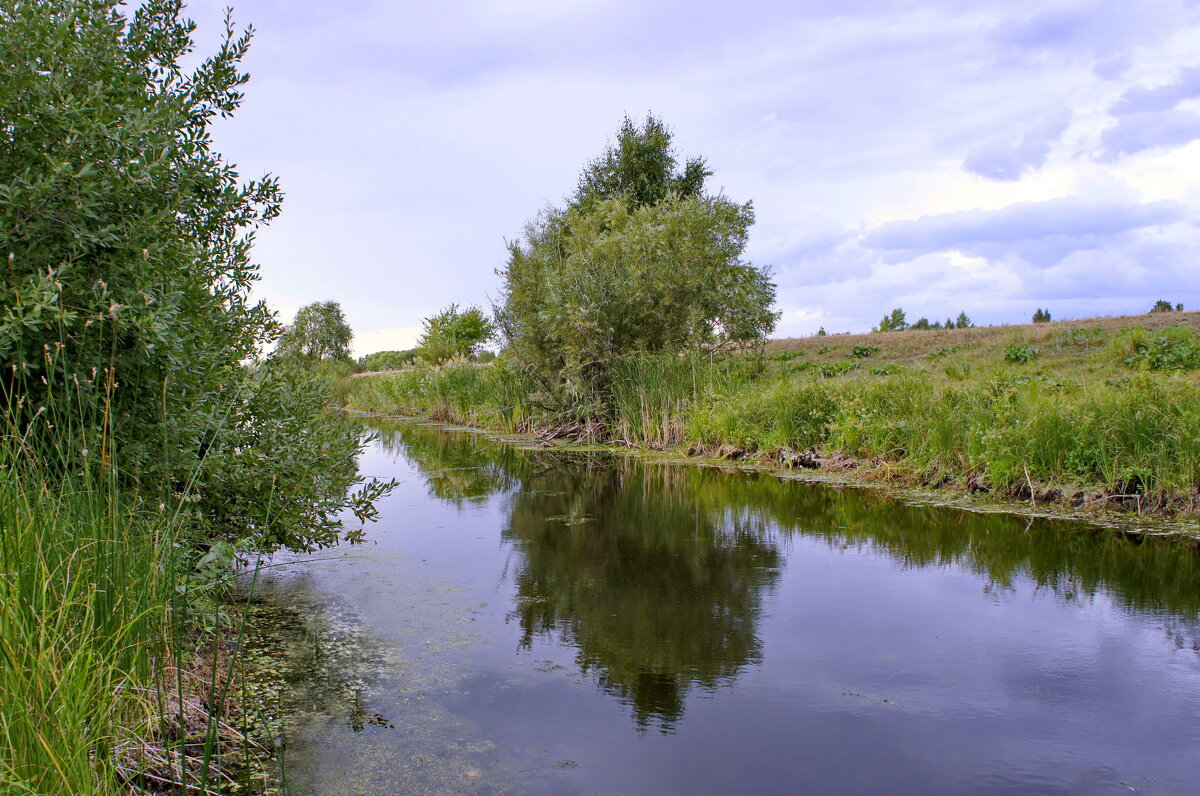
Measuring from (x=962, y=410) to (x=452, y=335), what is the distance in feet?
94.8

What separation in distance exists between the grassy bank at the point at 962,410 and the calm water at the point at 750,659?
92cm

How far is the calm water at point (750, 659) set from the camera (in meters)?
3.06

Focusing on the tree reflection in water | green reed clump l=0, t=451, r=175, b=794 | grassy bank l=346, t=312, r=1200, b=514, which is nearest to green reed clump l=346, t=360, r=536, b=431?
grassy bank l=346, t=312, r=1200, b=514

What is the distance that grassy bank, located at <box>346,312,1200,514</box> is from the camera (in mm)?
7309

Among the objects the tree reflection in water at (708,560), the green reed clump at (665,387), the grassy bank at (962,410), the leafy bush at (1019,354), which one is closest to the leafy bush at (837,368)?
the grassy bank at (962,410)

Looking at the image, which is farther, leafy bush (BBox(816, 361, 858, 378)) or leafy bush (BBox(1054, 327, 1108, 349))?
leafy bush (BBox(816, 361, 858, 378))

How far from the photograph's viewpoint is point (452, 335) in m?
35.5

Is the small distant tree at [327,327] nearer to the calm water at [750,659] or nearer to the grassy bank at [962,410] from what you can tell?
the grassy bank at [962,410]

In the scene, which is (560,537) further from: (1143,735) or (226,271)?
(1143,735)

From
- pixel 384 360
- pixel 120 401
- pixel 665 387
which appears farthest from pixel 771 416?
pixel 384 360

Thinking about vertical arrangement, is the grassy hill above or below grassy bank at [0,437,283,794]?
above

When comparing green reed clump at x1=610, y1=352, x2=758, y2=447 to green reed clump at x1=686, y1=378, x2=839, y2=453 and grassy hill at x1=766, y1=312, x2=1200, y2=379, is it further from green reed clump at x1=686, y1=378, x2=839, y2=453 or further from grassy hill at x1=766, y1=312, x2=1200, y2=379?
grassy hill at x1=766, y1=312, x2=1200, y2=379

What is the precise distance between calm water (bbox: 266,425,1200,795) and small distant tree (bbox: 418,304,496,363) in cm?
2375

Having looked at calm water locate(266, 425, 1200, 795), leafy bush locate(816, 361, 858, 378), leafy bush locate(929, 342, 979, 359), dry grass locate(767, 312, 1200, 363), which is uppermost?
dry grass locate(767, 312, 1200, 363)
